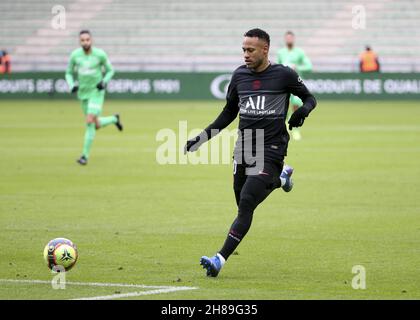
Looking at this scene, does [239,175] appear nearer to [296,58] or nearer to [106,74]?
[106,74]

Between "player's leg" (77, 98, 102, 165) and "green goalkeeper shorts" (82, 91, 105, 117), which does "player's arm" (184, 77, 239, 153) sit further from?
"green goalkeeper shorts" (82, 91, 105, 117)

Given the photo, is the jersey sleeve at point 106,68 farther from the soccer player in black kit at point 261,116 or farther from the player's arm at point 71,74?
the soccer player in black kit at point 261,116

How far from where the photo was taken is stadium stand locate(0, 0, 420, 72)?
4856 centimetres

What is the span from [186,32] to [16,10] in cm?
902

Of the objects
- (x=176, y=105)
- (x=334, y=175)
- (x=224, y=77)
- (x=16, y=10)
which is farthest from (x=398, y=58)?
(x=334, y=175)

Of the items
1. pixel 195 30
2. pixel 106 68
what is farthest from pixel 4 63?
pixel 106 68

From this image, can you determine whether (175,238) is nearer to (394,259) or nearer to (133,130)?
(394,259)

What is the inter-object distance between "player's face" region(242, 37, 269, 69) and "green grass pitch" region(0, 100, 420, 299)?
2041 mm

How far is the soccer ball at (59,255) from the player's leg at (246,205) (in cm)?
124

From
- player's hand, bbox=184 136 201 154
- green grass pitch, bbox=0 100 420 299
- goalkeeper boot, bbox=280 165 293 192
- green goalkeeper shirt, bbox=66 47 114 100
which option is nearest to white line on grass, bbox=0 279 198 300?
green grass pitch, bbox=0 100 420 299

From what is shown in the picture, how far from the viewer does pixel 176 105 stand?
41000 mm

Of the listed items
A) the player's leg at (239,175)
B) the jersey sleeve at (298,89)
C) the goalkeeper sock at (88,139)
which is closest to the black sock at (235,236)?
the player's leg at (239,175)

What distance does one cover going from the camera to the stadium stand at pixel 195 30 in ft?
159

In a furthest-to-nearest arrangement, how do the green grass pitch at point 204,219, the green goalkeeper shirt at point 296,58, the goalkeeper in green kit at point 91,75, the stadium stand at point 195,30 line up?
the stadium stand at point 195,30
the green goalkeeper shirt at point 296,58
the goalkeeper in green kit at point 91,75
the green grass pitch at point 204,219
